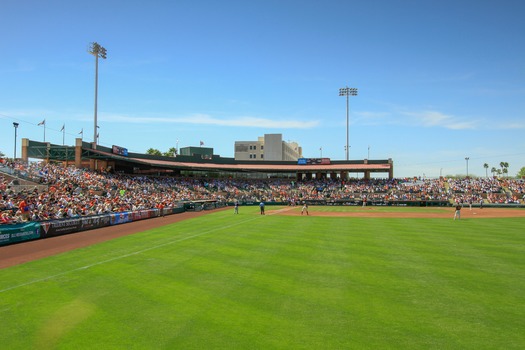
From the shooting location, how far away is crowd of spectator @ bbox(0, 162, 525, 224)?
27.6 meters

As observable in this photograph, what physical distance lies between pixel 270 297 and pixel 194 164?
2427 inches

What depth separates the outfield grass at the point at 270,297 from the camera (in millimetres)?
7969

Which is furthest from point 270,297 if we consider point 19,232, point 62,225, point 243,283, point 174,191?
point 174,191

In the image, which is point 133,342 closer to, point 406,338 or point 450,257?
point 406,338

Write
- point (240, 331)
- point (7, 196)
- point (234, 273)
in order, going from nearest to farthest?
point (240, 331) → point (234, 273) → point (7, 196)

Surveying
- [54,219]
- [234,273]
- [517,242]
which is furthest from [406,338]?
[54,219]

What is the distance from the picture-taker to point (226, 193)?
6438 centimetres

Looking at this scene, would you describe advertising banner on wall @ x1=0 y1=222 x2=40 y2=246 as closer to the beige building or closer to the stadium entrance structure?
the stadium entrance structure

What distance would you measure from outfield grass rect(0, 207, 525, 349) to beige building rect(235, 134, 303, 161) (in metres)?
85.1

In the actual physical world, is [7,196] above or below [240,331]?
above

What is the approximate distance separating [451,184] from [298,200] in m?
29.9

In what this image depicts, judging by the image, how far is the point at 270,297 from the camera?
1061 centimetres

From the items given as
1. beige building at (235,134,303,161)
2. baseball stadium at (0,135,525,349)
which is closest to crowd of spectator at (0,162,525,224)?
baseball stadium at (0,135,525,349)

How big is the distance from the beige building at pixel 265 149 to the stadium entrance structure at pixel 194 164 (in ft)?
70.8
